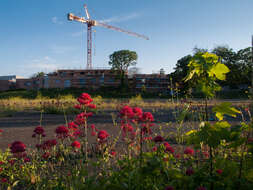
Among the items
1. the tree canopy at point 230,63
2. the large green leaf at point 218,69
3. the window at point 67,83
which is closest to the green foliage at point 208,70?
the large green leaf at point 218,69

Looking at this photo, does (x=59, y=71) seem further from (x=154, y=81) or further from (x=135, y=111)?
(x=135, y=111)

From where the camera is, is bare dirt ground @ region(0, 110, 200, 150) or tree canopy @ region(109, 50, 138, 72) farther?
tree canopy @ region(109, 50, 138, 72)

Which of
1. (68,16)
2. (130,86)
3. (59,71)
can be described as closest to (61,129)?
(130,86)

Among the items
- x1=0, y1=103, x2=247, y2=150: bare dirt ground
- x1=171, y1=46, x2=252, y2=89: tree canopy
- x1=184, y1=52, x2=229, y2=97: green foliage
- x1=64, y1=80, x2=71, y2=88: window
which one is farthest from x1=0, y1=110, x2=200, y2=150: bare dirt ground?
x1=64, y1=80, x2=71, y2=88: window

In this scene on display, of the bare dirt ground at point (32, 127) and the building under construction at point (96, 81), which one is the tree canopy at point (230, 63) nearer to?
the building under construction at point (96, 81)

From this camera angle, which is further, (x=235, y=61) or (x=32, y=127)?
(x=235, y=61)

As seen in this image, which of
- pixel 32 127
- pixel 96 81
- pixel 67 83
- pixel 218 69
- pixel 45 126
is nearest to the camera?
pixel 218 69

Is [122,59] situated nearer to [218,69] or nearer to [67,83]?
[67,83]

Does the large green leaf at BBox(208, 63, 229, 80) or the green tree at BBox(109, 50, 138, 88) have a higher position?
the green tree at BBox(109, 50, 138, 88)

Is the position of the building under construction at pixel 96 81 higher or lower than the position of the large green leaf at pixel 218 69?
A: higher

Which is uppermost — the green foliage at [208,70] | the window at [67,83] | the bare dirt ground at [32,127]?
the window at [67,83]

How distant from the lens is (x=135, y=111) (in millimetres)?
1256

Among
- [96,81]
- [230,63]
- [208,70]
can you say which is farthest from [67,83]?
[208,70]

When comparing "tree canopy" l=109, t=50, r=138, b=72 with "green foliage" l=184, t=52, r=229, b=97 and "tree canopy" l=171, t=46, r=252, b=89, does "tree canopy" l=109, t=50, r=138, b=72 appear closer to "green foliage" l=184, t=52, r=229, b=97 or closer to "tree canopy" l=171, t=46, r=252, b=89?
"tree canopy" l=171, t=46, r=252, b=89
